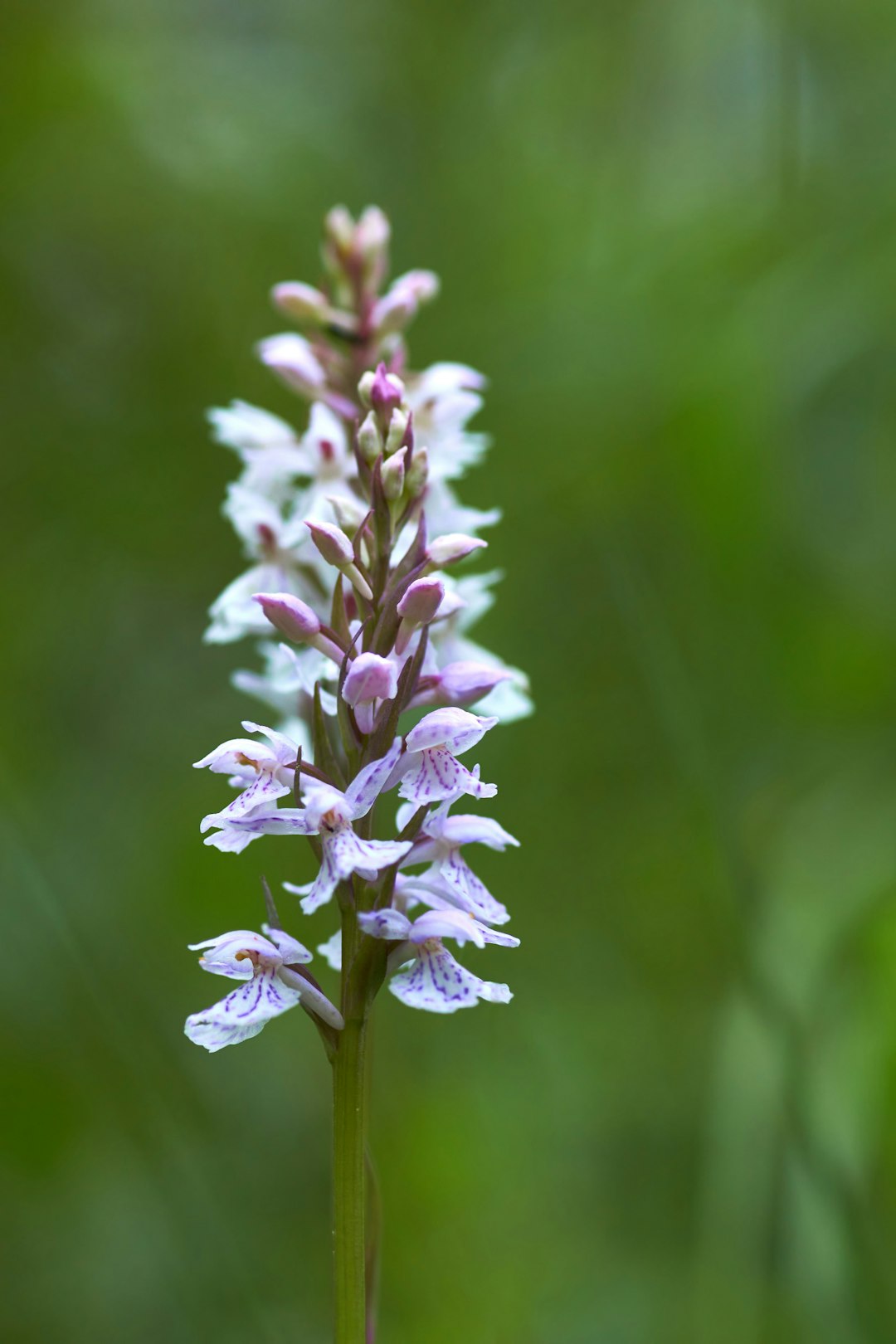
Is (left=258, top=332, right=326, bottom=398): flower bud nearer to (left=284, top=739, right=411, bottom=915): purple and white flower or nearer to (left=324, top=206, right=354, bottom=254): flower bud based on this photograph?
(left=324, top=206, right=354, bottom=254): flower bud

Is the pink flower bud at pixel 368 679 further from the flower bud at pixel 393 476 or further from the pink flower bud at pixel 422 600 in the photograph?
the flower bud at pixel 393 476

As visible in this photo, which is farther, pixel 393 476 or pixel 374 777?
pixel 393 476

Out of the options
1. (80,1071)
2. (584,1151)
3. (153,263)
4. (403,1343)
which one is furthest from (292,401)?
(403,1343)

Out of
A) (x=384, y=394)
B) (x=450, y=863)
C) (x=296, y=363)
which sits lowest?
(x=450, y=863)

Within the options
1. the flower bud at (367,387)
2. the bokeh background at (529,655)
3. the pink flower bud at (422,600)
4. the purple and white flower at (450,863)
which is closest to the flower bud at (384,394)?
A: the flower bud at (367,387)

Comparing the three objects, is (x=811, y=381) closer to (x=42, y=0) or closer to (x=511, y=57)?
(x=511, y=57)

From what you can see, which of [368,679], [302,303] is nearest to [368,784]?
[368,679]

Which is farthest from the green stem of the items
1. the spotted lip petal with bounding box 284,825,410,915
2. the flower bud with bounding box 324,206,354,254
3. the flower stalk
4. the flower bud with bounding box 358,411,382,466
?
the flower bud with bounding box 324,206,354,254

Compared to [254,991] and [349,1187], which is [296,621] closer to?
[254,991]
